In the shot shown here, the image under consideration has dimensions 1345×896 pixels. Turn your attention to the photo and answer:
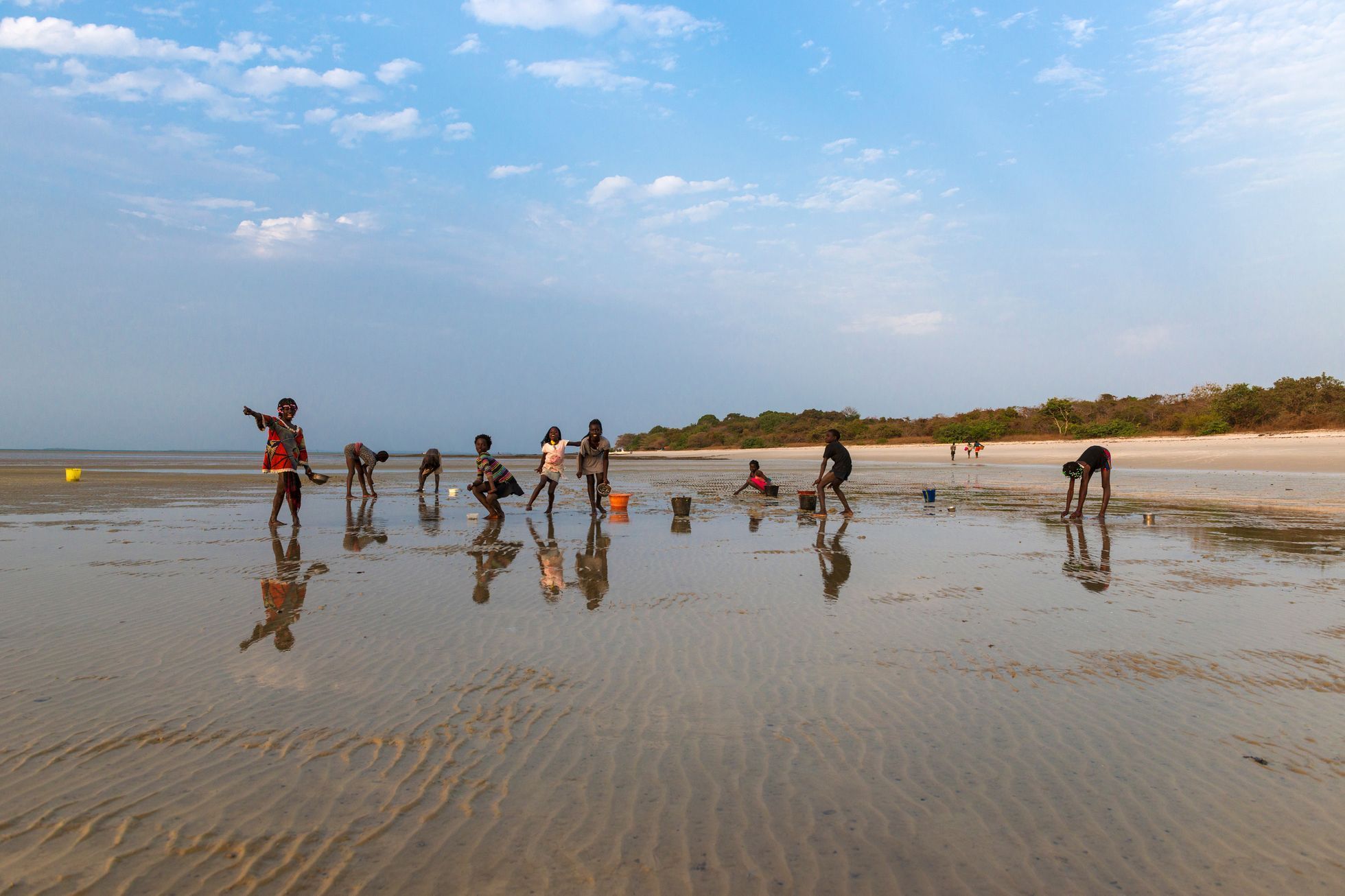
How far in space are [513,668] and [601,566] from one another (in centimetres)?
419

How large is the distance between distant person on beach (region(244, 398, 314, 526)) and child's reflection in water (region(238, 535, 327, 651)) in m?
2.38

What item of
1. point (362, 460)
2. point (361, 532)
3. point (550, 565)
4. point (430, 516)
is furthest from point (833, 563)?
point (362, 460)

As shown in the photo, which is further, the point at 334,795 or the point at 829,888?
the point at 334,795

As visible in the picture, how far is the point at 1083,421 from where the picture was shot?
57.9 metres

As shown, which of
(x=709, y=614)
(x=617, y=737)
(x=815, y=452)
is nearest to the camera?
(x=617, y=737)

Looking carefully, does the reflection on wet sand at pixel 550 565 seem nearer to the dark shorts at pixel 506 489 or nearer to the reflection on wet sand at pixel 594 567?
the reflection on wet sand at pixel 594 567

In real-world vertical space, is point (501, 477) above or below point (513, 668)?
above

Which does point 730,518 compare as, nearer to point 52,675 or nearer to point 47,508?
point 52,675

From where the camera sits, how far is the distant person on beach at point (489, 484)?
46.7 feet

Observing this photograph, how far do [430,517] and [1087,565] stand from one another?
11.5 metres

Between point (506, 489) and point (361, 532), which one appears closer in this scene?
point (361, 532)

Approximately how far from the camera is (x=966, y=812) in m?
3.26

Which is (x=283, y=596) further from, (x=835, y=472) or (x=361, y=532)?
(x=835, y=472)

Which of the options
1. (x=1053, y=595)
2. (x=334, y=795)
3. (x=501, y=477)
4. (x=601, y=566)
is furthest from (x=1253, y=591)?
(x=501, y=477)
